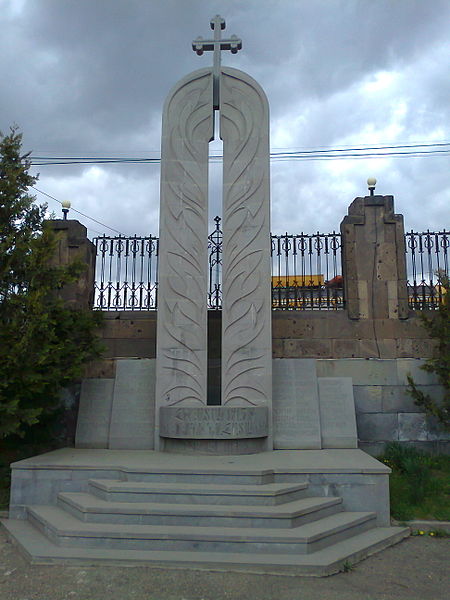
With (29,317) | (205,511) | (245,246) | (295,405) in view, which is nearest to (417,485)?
(295,405)

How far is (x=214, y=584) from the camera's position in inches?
173

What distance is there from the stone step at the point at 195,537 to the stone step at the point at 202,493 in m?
0.36

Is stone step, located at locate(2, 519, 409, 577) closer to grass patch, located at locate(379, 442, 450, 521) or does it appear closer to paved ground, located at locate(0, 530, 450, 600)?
paved ground, located at locate(0, 530, 450, 600)

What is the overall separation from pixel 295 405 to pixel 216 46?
6368 millimetres

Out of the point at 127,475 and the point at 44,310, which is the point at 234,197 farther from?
the point at 127,475

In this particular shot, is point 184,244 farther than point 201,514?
Yes

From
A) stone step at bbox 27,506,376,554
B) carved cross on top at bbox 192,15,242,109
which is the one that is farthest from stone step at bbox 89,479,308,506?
carved cross on top at bbox 192,15,242,109

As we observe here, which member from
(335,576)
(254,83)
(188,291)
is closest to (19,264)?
(188,291)

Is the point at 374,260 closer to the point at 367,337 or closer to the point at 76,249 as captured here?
the point at 367,337

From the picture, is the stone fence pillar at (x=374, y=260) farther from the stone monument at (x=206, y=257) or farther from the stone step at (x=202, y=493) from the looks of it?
the stone step at (x=202, y=493)

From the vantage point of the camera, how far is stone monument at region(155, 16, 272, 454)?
25.2 feet

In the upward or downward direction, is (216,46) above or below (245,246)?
above

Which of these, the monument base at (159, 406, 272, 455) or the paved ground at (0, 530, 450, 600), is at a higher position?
the monument base at (159, 406, 272, 455)

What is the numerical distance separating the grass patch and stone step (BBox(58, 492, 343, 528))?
1.46 metres
